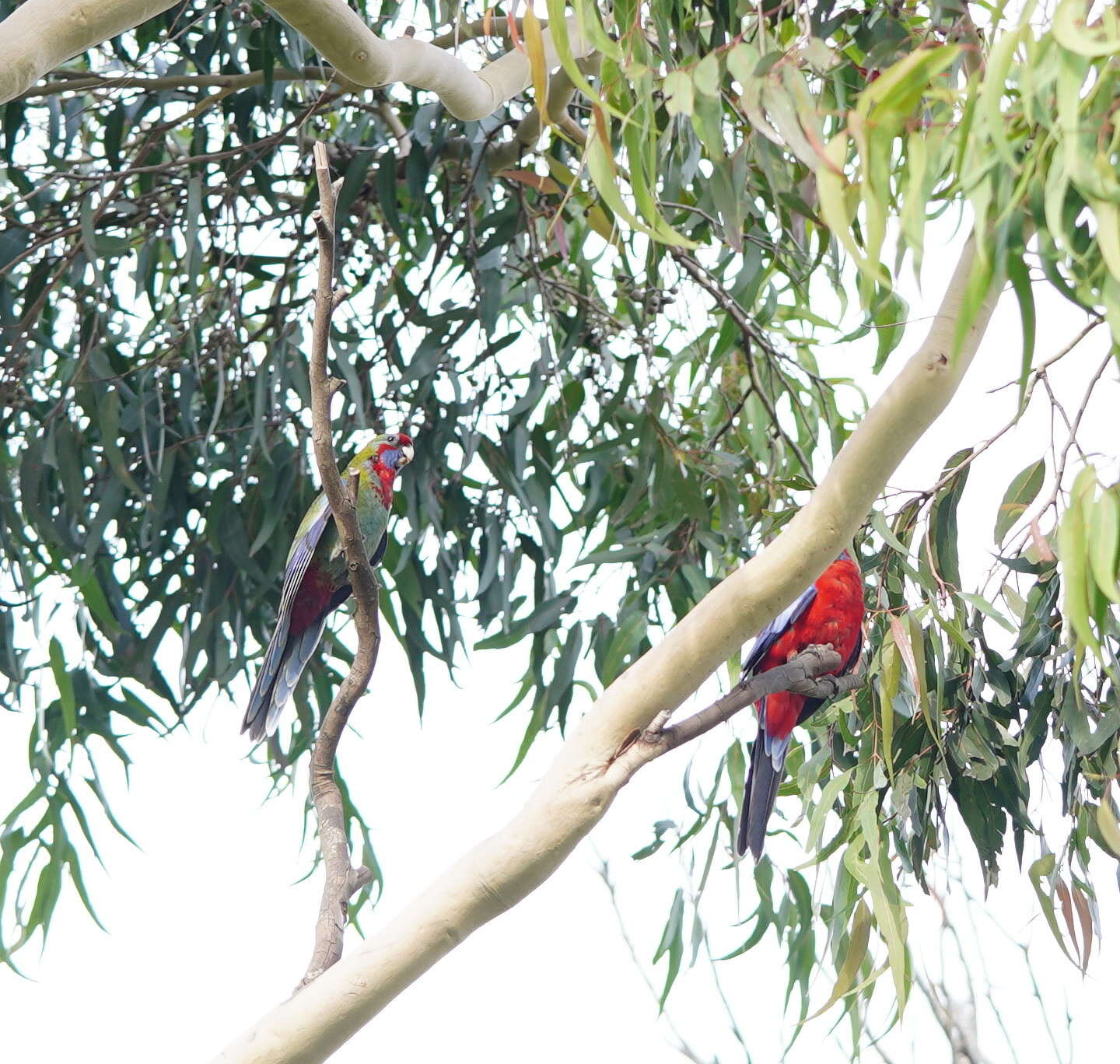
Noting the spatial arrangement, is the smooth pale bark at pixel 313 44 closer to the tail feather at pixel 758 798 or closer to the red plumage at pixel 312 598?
the red plumage at pixel 312 598

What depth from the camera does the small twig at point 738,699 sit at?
1316mm

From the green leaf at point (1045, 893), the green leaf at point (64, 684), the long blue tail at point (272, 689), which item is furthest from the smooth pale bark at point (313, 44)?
the green leaf at point (64, 684)

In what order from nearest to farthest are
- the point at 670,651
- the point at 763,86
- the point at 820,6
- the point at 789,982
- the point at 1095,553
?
the point at 1095,553 < the point at 763,86 < the point at 670,651 < the point at 820,6 < the point at 789,982

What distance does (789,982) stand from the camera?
2.40 m

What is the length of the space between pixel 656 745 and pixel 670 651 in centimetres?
10

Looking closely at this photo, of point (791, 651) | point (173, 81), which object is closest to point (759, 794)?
point (791, 651)

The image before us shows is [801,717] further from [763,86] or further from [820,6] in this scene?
Result: [763,86]

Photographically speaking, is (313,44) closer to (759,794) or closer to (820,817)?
(820,817)

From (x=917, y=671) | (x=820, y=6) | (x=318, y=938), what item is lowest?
(x=917, y=671)

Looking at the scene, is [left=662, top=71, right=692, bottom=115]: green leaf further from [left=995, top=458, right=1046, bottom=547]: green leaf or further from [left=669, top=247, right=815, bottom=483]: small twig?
[left=669, top=247, right=815, bottom=483]: small twig

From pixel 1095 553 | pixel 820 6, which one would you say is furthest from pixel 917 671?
pixel 820 6

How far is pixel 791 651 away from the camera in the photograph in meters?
2.25

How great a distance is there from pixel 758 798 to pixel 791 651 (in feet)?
0.88

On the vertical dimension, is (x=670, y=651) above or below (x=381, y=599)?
below
